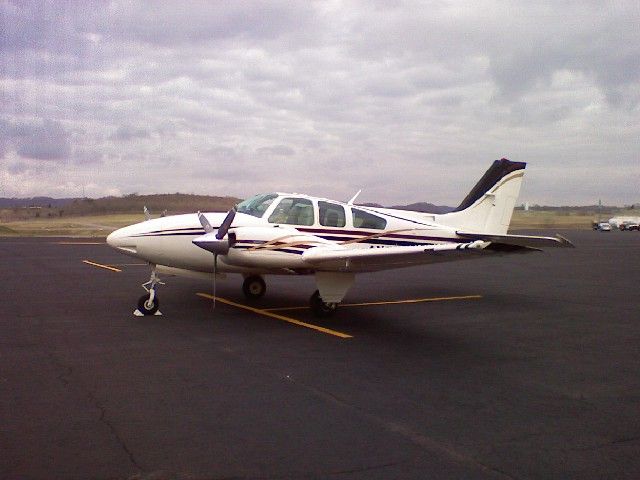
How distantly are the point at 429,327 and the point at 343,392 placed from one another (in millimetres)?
4644

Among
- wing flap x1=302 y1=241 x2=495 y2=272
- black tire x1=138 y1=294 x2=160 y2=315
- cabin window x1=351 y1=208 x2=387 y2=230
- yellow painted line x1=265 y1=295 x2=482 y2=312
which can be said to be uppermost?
cabin window x1=351 y1=208 x2=387 y2=230

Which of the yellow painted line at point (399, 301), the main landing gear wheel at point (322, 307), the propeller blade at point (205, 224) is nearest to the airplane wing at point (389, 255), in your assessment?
the main landing gear wheel at point (322, 307)

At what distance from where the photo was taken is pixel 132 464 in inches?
172

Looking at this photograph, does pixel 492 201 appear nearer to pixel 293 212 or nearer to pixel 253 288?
pixel 293 212

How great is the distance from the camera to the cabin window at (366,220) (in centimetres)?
1227

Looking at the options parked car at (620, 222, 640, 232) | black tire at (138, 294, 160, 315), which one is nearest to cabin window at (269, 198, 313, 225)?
black tire at (138, 294, 160, 315)

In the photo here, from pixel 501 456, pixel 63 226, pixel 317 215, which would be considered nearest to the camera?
pixel 501 456

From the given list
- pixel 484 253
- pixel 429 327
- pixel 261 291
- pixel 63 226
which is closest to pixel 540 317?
pixel 429 327

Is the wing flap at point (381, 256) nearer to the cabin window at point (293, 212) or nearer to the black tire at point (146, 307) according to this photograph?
the cabin window at point (293, 212)

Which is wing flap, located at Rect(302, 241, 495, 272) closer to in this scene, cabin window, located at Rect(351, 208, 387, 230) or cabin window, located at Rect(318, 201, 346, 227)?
cabin window, located at Rect(318, 201, 346, 227)

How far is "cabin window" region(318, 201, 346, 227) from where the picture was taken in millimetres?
11836

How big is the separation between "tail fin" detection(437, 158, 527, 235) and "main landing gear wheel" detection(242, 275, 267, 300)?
5.37 metres

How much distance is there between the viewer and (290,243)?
1073 cm

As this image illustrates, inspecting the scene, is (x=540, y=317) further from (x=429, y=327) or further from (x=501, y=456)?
(x=501, y=456)
